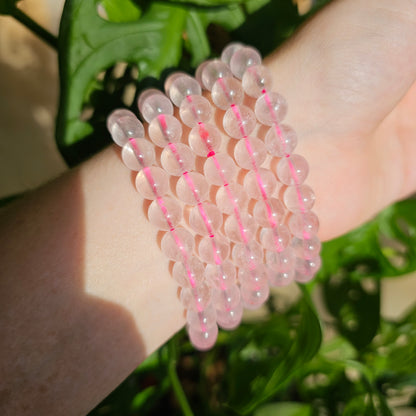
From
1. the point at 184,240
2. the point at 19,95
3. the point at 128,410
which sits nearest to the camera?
the point at 184,240

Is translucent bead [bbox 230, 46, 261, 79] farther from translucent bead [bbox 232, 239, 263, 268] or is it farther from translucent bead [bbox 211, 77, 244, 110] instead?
translucent bead [bbox 232, 239, 263, 268]

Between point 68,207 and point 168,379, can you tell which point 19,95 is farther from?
point 168,379

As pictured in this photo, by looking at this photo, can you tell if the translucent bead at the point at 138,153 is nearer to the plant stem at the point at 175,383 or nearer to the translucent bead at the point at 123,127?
the translucent bead at the point at 123,127

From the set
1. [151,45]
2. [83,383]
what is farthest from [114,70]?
[83,383]

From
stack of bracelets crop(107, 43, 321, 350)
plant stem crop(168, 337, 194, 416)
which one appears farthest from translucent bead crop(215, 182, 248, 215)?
plant stem crop(168, 337, 194, 416)

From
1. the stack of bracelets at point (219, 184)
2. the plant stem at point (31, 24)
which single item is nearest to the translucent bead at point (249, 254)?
the stack of bracelets at point (219, 184)

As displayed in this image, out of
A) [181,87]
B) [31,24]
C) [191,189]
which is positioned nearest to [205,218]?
[191,189]

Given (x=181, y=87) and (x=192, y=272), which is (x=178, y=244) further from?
(x=181, y=87)
